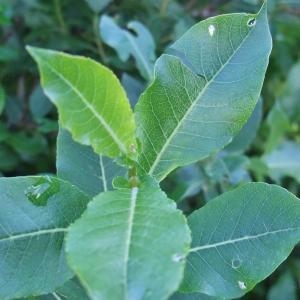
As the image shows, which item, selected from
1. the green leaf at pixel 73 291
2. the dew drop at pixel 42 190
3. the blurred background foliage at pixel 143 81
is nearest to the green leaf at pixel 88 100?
the dew drop at pixel 42 190

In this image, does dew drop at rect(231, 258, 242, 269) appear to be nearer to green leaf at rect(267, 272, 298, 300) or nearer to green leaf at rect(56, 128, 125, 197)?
green leaf at rect(56, 128, 125, 197)

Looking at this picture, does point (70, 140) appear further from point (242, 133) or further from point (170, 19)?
point (170, 19)

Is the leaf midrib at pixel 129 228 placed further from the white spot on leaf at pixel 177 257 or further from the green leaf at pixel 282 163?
the green leaf at pixel 282 163

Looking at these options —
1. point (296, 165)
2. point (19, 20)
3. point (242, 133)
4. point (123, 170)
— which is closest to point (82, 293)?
point (123, 170)

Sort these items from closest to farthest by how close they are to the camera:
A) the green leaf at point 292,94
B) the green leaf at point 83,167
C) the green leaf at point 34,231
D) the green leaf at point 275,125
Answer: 1. the green leaf at point 34,231
2. the green leaf at point 83,167
3. the green leaf at point 275,125
4. the green leaf at point 292,94

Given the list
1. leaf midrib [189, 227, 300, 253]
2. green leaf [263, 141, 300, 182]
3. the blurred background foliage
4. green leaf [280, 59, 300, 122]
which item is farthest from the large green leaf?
green leaf [280, 59, 300, 122]

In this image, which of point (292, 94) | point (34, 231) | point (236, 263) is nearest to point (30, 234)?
point (34, 231)
